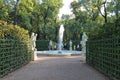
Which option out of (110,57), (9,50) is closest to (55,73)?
(9,50)

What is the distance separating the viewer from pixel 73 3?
2406 inches

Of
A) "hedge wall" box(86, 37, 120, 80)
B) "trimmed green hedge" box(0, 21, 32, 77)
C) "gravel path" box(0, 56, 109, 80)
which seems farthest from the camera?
"trimmed green hedge" box(0, 21, 32, 77)

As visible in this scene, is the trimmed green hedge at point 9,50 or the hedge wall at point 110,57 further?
the trimmed green hedge at point 9,50

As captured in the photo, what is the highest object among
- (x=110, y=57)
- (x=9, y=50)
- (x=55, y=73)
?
(x=9, y=50)

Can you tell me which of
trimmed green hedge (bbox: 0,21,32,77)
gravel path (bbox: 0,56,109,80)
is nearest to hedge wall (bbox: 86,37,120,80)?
gravel path (bbox: 0,56,109,80)

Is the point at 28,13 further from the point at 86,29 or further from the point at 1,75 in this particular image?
the point at 1,75

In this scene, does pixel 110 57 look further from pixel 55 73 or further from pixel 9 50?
pixel 9 50

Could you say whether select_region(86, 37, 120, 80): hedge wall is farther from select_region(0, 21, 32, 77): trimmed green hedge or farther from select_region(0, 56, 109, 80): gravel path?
select_region(0, 21, 32, 77): trimmed green hedge

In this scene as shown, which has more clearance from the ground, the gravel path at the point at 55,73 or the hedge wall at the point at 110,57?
the hedge wall at the point at 110,57

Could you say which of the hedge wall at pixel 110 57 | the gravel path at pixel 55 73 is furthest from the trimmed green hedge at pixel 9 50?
the hedge wall at pixel 110 57

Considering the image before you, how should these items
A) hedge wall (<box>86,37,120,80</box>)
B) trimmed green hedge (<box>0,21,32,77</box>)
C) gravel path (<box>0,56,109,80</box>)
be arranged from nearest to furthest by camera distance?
hedge wall (<box>86,37,120,80</box>)
gravel path (<box>0,56,109,80</box>)
trimmed green hedge (<box>0,21,32,77</box>)

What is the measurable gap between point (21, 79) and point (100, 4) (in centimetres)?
3729

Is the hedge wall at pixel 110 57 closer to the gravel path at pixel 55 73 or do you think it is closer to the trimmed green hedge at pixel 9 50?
the gravel path at pixel 55 73

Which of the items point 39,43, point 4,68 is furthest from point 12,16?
point 4,68
